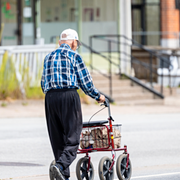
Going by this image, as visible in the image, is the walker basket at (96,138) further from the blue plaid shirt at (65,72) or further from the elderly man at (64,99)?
the blue plaid shirt at (65,72)

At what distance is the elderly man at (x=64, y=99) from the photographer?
199 inches

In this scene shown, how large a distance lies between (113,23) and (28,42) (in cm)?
360

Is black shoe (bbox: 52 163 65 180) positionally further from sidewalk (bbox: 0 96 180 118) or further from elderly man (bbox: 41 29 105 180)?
sidewalk (bbox: 0 96 180 118)

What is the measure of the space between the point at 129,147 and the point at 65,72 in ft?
12.0

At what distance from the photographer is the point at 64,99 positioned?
5051 mm

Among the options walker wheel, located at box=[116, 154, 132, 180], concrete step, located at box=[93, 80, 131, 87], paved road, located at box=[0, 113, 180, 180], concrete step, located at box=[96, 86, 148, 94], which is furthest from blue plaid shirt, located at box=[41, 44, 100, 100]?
concrete step, located at box=[93, 80, 131, 87]

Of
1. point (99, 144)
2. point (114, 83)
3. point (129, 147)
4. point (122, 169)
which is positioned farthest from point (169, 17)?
point (99, 144)

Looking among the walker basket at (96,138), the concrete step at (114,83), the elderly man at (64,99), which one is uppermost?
the elderly man at (64,99)

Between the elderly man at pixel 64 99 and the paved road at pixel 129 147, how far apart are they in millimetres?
1150

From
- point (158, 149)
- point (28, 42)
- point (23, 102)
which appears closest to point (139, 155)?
point (158, 149)

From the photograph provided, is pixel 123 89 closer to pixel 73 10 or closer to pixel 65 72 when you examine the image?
pixel 73 10

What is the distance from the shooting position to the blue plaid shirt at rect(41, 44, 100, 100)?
504cm

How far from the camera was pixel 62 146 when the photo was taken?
5.15 m

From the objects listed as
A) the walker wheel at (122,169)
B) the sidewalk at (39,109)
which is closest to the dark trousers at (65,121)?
the walker wheel at (122,169)
